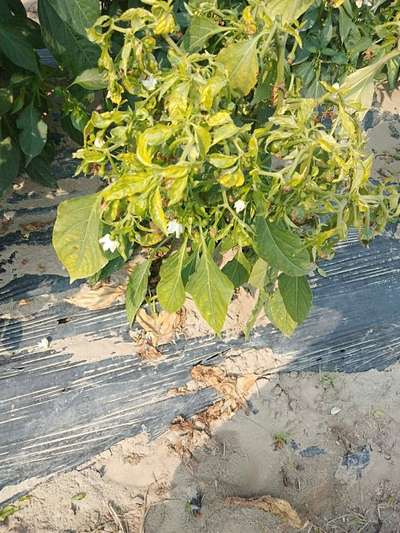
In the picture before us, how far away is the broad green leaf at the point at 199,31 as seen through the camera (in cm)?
118

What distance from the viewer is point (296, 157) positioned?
105 cm

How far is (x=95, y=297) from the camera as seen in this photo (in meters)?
1.69

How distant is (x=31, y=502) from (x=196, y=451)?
1.38 ft

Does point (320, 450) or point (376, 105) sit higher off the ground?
point (376, 105)

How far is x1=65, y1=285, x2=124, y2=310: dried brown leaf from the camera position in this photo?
66.7 inches

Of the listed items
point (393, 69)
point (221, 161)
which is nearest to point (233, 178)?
point (221, 161)

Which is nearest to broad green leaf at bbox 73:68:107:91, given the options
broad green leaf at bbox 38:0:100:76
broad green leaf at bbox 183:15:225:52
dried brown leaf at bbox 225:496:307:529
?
broad green leaf at bbox 38:0:100:76

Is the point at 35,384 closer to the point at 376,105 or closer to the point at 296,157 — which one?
the point at 296,157

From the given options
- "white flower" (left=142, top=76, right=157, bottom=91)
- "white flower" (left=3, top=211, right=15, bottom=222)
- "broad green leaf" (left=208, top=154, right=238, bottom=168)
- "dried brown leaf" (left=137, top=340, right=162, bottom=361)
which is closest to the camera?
"broad green leaf" (left=208, top=154, right=238, bottom=168)

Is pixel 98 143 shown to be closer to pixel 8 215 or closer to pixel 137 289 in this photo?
pixel 137 289

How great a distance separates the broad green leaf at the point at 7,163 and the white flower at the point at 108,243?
440 millimetres

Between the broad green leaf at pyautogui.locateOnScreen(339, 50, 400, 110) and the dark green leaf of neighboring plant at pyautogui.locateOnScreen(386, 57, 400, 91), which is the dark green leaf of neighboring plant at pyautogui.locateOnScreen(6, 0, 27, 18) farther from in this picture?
the dark green leaf of neighboring plant at pyautogui.locateOnScreen(386, 57, 400, 91)

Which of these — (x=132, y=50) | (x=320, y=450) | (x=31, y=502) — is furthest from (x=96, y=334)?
(x=132, y=50)

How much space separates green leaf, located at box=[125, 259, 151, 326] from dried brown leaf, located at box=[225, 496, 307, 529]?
53cm
